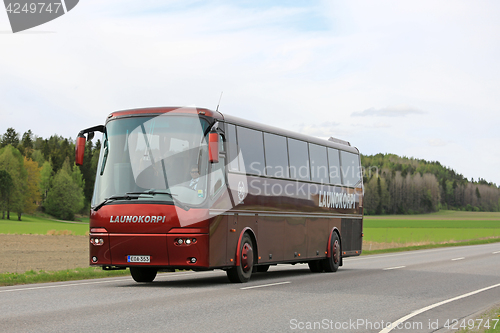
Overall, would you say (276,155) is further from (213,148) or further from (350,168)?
(350,168)

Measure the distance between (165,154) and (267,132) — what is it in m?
3.98

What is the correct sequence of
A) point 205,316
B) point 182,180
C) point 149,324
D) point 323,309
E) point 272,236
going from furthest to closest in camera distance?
point 272,236 < point 182,180 < point 323,309 < point 205,316 < point 149,324

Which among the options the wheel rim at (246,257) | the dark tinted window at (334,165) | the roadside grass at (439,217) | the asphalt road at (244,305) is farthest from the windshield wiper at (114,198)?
the roadside grass at (439,217)

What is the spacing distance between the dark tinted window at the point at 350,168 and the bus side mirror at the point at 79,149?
1065cm

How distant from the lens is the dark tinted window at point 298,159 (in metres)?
18.0

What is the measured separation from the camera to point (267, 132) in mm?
16891

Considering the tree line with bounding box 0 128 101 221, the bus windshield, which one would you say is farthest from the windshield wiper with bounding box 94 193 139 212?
the tree line with bounding box 0 128 101 221

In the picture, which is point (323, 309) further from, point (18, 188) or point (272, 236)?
point (18, 188)

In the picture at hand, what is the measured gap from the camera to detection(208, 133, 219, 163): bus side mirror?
43.0 feet

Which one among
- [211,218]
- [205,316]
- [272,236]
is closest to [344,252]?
[272,236]

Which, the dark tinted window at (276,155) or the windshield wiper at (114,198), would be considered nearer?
the windshield wiper at (114,198)

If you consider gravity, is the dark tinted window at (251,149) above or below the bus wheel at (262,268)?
above

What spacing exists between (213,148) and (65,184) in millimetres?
111039

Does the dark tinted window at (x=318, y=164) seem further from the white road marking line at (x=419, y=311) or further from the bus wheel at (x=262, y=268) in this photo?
the white road marking line at (x=419, y=311)
